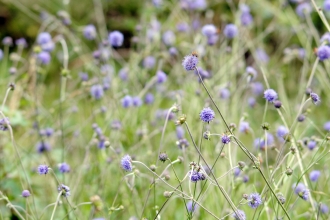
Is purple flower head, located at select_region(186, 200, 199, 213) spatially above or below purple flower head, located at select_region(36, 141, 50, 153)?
below

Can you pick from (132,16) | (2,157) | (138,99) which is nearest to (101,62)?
(138,99)

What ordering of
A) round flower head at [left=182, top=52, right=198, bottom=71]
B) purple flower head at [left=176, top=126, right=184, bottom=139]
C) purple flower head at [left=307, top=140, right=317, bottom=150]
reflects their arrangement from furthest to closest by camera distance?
purple flower head at [left=176, top=126, right=184, bottom=139] → purple flower head at [left=307, top=140, right=317, bottom=150] → round flower head at [left=182, top=52, right=198, bottom=71]

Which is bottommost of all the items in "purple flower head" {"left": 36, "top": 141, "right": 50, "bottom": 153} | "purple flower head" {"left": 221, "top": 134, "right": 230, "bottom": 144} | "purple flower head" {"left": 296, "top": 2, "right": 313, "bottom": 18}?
"purple flower head" {"left": 221, "top": 134, "right": 230, "bottom": 144}

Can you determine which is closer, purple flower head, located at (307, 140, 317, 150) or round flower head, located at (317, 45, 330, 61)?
round flower head, located at (317, 45, 330, 61)

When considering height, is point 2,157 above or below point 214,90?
below

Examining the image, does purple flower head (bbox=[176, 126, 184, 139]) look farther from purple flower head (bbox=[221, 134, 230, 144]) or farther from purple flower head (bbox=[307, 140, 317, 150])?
purple flower head (bbox=[221, 134, 230, 144])

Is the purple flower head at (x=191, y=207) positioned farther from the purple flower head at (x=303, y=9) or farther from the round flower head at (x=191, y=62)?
the purple flower head at (x=303, y=9)

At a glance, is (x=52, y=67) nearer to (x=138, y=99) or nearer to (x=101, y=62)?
(x=101, y=62)

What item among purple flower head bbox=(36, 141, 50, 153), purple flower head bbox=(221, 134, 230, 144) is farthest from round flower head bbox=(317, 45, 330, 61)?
purple flower head bbox=(36, 141, 50, 153)

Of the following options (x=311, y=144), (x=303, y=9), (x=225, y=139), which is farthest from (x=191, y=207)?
(x=303, y=9)

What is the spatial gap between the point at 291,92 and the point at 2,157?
2.25 meters

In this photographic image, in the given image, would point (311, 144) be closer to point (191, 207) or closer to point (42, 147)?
point (191, 207)

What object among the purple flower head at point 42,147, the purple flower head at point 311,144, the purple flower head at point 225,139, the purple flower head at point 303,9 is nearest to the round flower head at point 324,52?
the purple flower head at point 311,144

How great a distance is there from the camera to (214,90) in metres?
2.63
